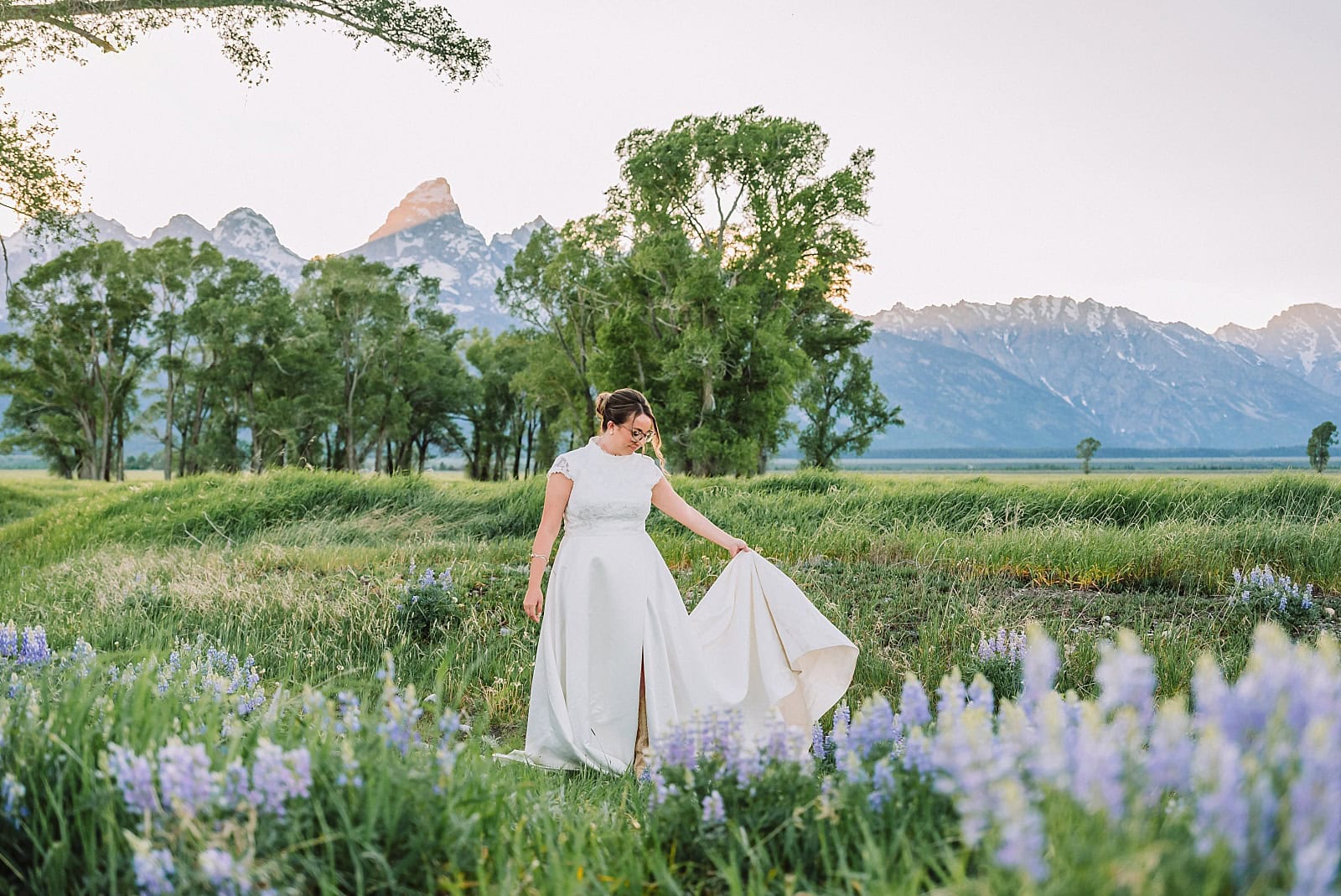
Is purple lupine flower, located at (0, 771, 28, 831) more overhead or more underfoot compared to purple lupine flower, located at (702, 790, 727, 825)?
more overhead

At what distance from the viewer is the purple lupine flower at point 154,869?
188cm

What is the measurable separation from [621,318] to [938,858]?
31538mm

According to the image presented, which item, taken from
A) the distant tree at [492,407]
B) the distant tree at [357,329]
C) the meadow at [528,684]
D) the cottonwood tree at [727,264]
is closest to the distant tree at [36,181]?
the meadow at [528,684]

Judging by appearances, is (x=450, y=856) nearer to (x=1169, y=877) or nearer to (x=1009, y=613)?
(x=1169, y=877)

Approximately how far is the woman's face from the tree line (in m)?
23.8

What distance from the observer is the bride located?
217 inches

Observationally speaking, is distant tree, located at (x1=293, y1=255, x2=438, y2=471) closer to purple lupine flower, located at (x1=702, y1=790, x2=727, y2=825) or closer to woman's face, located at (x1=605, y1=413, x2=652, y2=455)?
woman's face, located at (x1=605, y1=413, x2=652, y2=455)

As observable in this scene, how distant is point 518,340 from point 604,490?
1766 inches

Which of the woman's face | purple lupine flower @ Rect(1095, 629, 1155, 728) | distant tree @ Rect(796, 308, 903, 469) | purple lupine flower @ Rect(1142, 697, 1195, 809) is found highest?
distant tree @ Rect(796, 308, 903, 469)

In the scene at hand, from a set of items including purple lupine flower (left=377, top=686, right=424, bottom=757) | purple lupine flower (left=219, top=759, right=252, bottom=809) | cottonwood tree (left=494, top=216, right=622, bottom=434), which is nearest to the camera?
purple lupine flower (left=219, top=759, right=252, bottom=809)

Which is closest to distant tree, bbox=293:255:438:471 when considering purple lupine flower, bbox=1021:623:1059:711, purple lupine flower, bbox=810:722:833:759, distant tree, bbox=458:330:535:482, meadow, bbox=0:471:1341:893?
distant tree, bbox=458:330:535:482

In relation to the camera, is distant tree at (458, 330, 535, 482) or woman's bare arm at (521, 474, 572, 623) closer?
woman's bare arm at (521, 474, 572, 623)

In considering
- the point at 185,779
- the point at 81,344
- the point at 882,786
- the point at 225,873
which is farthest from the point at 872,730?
the point at 81,344

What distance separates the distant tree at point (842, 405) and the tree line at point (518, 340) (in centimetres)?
16
